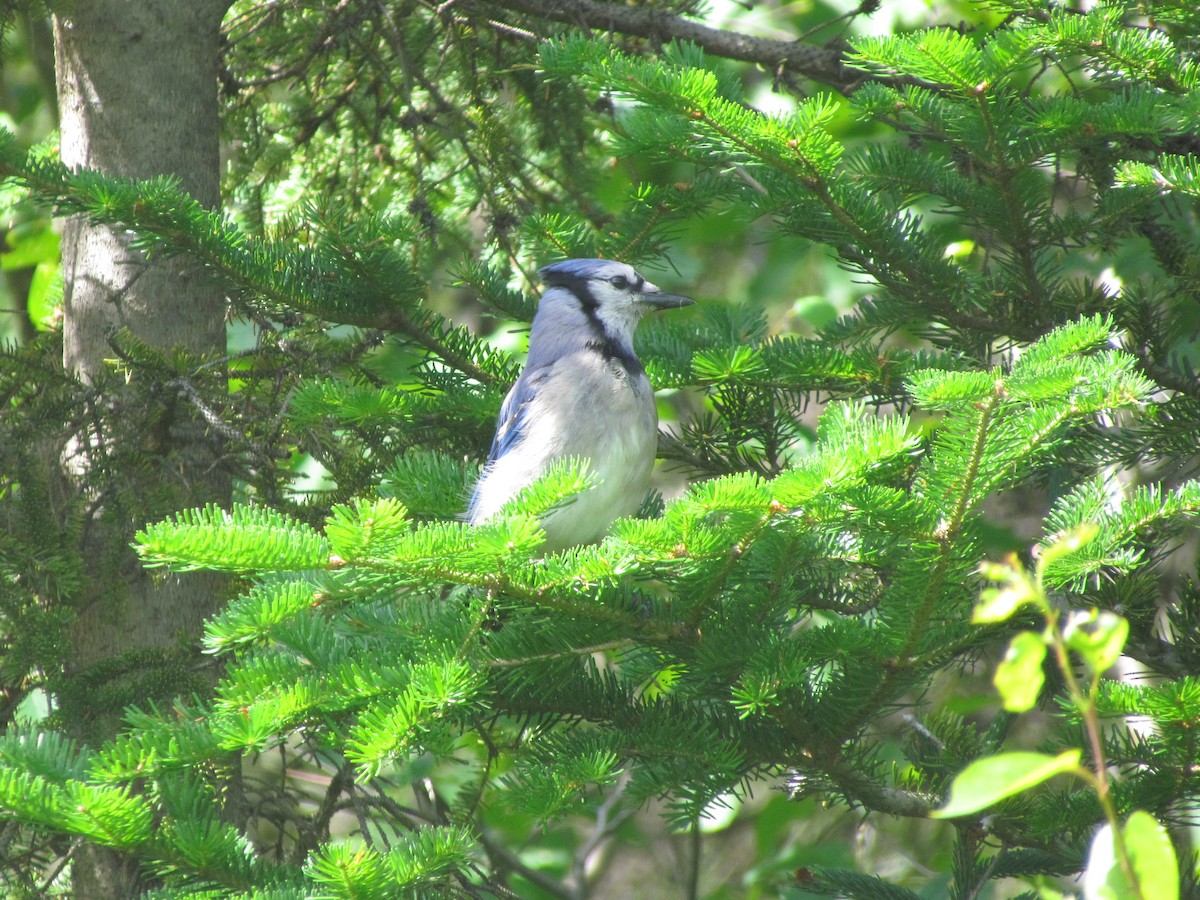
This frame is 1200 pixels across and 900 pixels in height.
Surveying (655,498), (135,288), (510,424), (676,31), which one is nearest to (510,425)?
(510,424)

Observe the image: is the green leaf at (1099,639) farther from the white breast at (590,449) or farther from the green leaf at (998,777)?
the white breast at (590,449)

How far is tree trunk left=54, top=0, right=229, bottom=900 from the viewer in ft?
6.51

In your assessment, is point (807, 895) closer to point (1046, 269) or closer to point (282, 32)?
point (1046, 269)

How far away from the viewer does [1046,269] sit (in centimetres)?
197

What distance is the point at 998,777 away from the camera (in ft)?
2.21

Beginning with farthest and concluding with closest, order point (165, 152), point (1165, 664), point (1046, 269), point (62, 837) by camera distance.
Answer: point (165, 152) → point (1046, 269) → point (62, 837) → point (1165, 664)

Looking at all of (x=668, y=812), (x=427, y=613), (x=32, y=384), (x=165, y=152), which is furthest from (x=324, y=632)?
(x=165, y=152)

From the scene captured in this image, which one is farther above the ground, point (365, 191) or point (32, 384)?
point (365, 191)

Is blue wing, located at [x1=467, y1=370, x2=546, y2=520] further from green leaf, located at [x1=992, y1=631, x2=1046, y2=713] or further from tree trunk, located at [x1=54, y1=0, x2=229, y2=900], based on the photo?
green leaf, located at [x1=992, y1=631, x2=1046, y2=713]

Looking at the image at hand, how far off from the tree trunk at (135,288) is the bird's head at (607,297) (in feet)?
2.24

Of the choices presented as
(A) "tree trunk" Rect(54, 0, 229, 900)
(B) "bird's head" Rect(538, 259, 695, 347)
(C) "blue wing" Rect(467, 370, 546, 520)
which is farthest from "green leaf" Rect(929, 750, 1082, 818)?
(B) "bird's head" Rect(538, 259, 695, 347)

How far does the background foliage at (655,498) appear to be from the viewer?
3.80 ft

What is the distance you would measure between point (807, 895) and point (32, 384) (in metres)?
1.67

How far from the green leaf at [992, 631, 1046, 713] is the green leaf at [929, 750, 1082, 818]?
0.11 ft
